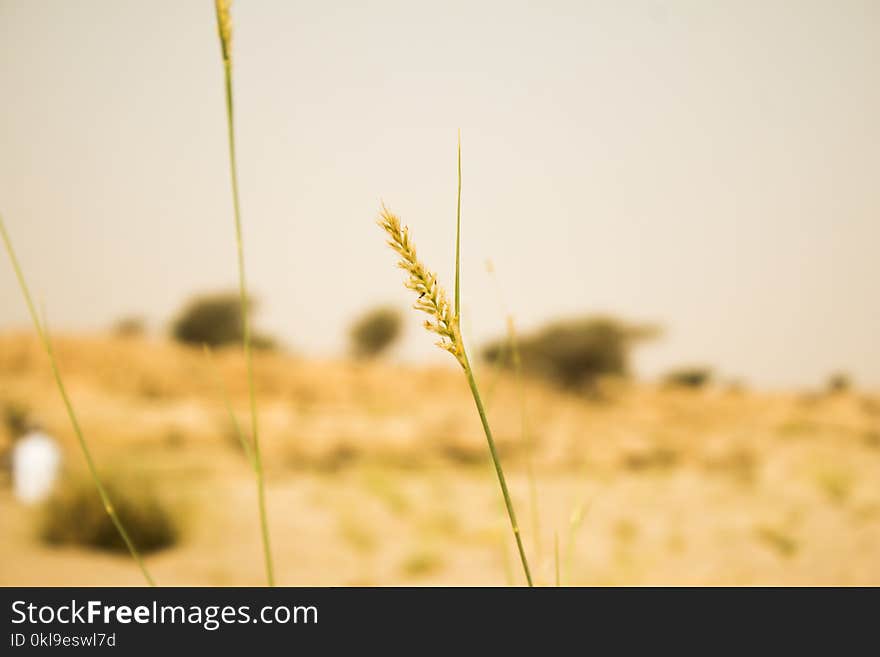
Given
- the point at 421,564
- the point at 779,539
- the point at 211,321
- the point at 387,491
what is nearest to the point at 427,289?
the point at 421,564

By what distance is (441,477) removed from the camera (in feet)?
30.3

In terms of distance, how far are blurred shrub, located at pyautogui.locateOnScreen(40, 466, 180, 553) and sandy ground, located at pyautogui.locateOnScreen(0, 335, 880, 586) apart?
123 mm

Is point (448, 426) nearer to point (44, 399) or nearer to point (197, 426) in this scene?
point (197, 426)

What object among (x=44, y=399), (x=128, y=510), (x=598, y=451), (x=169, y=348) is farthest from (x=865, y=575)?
(x=169, y=348)

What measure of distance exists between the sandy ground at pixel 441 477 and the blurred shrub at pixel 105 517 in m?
0.12

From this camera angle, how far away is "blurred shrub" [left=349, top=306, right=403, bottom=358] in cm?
2655

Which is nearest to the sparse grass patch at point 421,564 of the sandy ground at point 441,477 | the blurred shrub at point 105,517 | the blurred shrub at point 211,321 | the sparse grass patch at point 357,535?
A: the sandy ground at point 441,477

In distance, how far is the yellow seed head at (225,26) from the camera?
503 millimetres

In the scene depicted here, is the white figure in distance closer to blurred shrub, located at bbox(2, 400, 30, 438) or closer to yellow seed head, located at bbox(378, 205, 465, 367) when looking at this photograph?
blurred shrub, located at bbox(2, 400, 30, 438)

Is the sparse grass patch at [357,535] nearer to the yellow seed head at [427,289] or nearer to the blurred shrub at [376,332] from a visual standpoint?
the yellow seed head at [427,289]

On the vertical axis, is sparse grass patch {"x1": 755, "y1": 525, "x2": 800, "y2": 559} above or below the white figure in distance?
below

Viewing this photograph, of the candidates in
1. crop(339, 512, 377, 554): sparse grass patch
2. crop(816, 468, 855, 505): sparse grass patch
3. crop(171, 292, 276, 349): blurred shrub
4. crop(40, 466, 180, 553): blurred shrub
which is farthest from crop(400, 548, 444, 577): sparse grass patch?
crop(171, 292, 276, 349): blurred shrub

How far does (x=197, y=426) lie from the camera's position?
988cm

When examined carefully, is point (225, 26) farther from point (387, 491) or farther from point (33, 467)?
point (387, 491)
